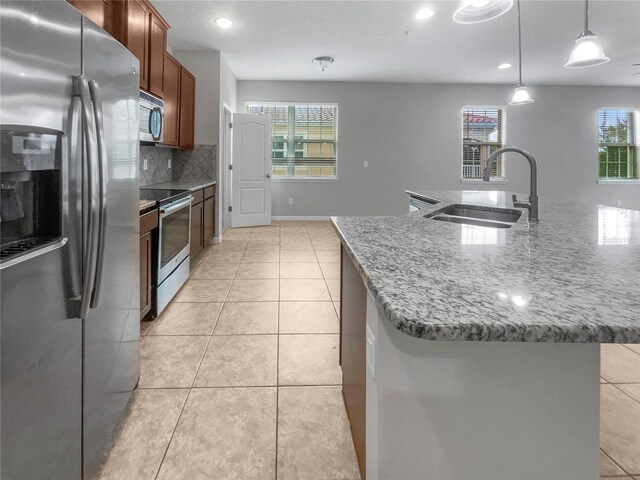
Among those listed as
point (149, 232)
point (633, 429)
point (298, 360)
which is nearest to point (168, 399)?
point (298, 360)

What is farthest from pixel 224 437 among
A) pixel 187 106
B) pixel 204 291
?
pixel 187 106

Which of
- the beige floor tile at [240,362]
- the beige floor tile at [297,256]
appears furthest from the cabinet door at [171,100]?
the beige floor tile at [240,362]

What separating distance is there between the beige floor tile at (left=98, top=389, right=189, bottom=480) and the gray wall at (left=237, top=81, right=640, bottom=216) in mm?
6121

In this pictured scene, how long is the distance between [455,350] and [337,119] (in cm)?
733

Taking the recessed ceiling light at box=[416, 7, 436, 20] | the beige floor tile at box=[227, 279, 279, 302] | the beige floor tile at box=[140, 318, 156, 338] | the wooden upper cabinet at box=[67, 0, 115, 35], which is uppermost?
the recessed ceiling light at box=[416, 7, 436, 20]

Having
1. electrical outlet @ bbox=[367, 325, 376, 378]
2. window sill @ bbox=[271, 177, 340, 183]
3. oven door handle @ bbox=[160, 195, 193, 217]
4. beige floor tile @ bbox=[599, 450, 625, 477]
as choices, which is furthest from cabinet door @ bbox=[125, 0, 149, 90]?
window sill @ bbox=[271, 177, 340, 183]

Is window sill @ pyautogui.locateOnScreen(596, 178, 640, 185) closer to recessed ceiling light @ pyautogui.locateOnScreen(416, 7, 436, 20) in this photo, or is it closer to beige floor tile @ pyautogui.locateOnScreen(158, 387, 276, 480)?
recessed ceiling light @ pyautogui.locateOnScreen(416, 7, 436, 20)

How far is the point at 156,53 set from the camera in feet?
12.2

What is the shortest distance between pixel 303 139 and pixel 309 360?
6153 mm

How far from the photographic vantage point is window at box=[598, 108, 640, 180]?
8.01 m

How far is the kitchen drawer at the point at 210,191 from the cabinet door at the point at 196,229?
0.34 m

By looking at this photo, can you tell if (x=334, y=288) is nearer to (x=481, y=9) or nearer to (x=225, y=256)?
(x=225, y=256)

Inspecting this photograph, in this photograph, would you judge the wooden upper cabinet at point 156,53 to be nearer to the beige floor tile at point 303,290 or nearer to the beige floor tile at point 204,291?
the beige floor tile at point 204,291

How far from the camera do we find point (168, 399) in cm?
187
